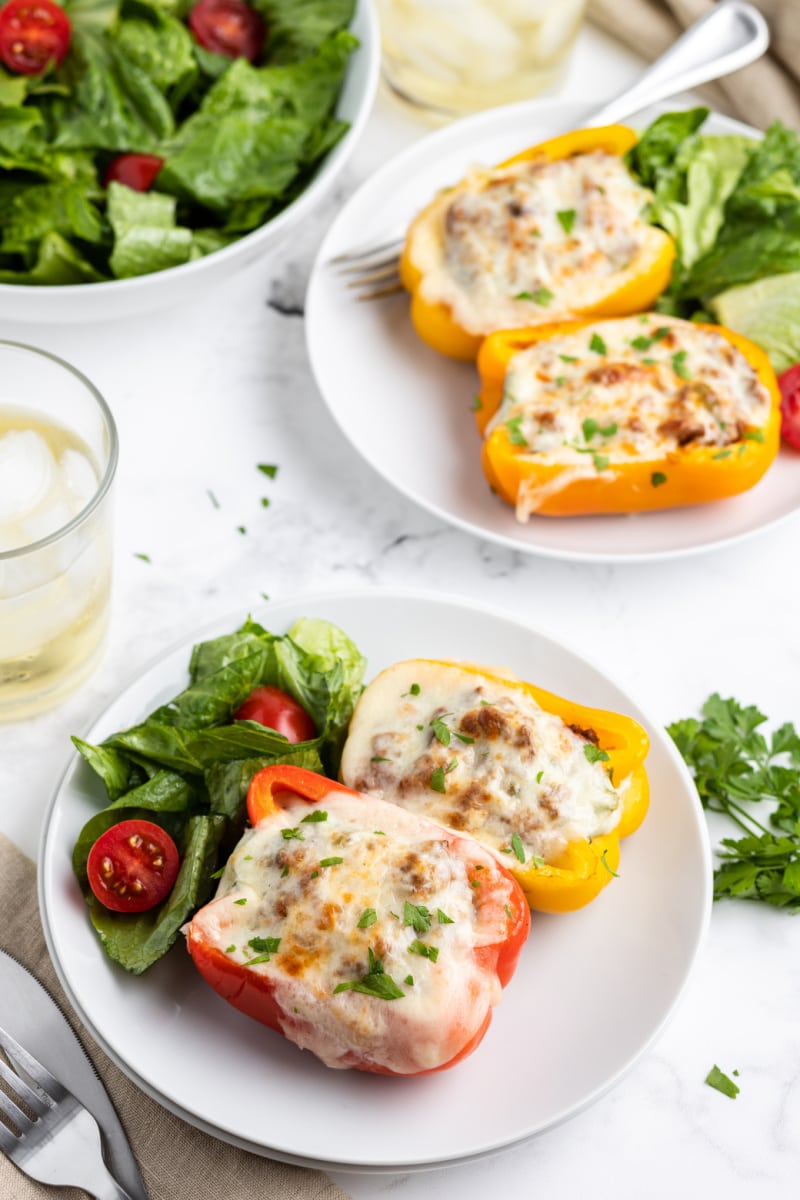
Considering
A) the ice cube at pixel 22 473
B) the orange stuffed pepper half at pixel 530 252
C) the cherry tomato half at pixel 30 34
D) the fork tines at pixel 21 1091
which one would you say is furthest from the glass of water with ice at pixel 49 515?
the cherry tomato half at pixel 30 34

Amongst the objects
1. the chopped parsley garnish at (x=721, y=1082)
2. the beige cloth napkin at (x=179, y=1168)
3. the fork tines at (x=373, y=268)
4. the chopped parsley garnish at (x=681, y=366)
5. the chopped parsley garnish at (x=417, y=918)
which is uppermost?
the chopped parsley garnish at (x=681, y=366)

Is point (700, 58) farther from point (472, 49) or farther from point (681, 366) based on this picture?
point (681, 366)

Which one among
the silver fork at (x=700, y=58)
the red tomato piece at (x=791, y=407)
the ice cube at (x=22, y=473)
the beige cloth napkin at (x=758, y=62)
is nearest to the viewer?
the ice cube at (x=22, y=473)

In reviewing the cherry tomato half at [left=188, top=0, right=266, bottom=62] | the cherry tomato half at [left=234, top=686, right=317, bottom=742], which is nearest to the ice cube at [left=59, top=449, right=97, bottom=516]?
the cherry tomato half at [left=234, top=686, right=317, bottom=742]

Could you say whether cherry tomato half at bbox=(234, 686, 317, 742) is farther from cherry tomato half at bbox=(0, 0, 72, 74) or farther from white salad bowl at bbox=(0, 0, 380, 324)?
cherry tomato half at bbox=(0, 0, 72, 74)

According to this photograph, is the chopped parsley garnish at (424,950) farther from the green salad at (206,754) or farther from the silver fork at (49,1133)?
the silver fork at (49,1133)
